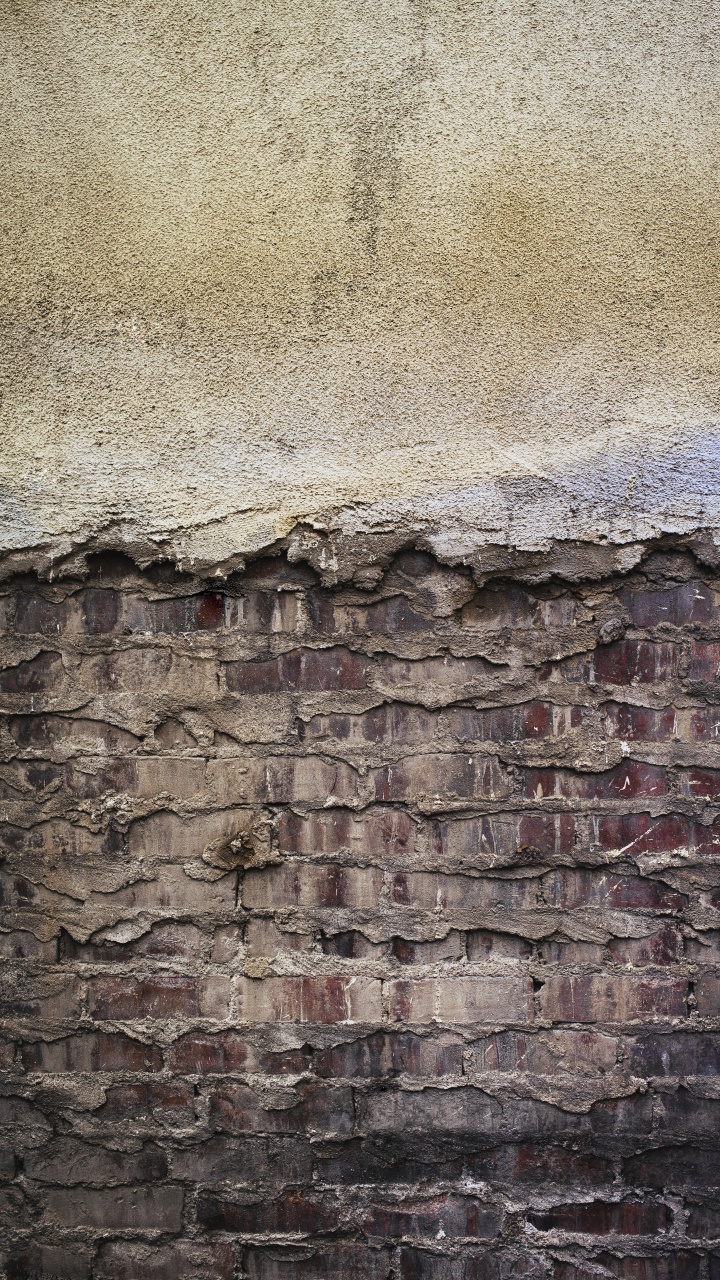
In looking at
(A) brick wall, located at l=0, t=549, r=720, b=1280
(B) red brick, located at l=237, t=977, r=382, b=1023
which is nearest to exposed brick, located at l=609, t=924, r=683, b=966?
(A) brick wall, located at l=0, t=549, r=720, b=1280

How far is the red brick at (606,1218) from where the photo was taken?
5.28 feet

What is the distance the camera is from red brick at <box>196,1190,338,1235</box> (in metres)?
1.63

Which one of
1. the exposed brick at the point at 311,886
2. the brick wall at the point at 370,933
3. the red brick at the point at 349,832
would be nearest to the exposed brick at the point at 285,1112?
the brick wall at the point at 370,933

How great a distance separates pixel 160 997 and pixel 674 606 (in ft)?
4.17

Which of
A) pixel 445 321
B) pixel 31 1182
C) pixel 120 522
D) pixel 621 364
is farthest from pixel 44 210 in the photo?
pixel 31 1182

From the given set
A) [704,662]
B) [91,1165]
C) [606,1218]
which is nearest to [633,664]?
[704,662]

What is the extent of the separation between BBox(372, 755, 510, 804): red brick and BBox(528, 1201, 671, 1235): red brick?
2.62 ft

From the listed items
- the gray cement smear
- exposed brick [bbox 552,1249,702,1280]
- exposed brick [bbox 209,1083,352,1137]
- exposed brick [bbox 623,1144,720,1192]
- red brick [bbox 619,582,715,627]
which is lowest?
exposed brick [bbox 552,1249,702,1280]

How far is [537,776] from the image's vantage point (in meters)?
1.64

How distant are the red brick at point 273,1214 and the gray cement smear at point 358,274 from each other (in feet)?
4.07

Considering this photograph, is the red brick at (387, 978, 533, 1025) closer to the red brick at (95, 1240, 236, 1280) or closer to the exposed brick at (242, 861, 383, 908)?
the exposed brick at (242, 861, 383, 908)

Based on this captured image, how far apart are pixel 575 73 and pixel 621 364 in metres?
0.58

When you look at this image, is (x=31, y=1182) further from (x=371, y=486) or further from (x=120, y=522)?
(x=371, y=486)

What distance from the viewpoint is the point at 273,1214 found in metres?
1.63
